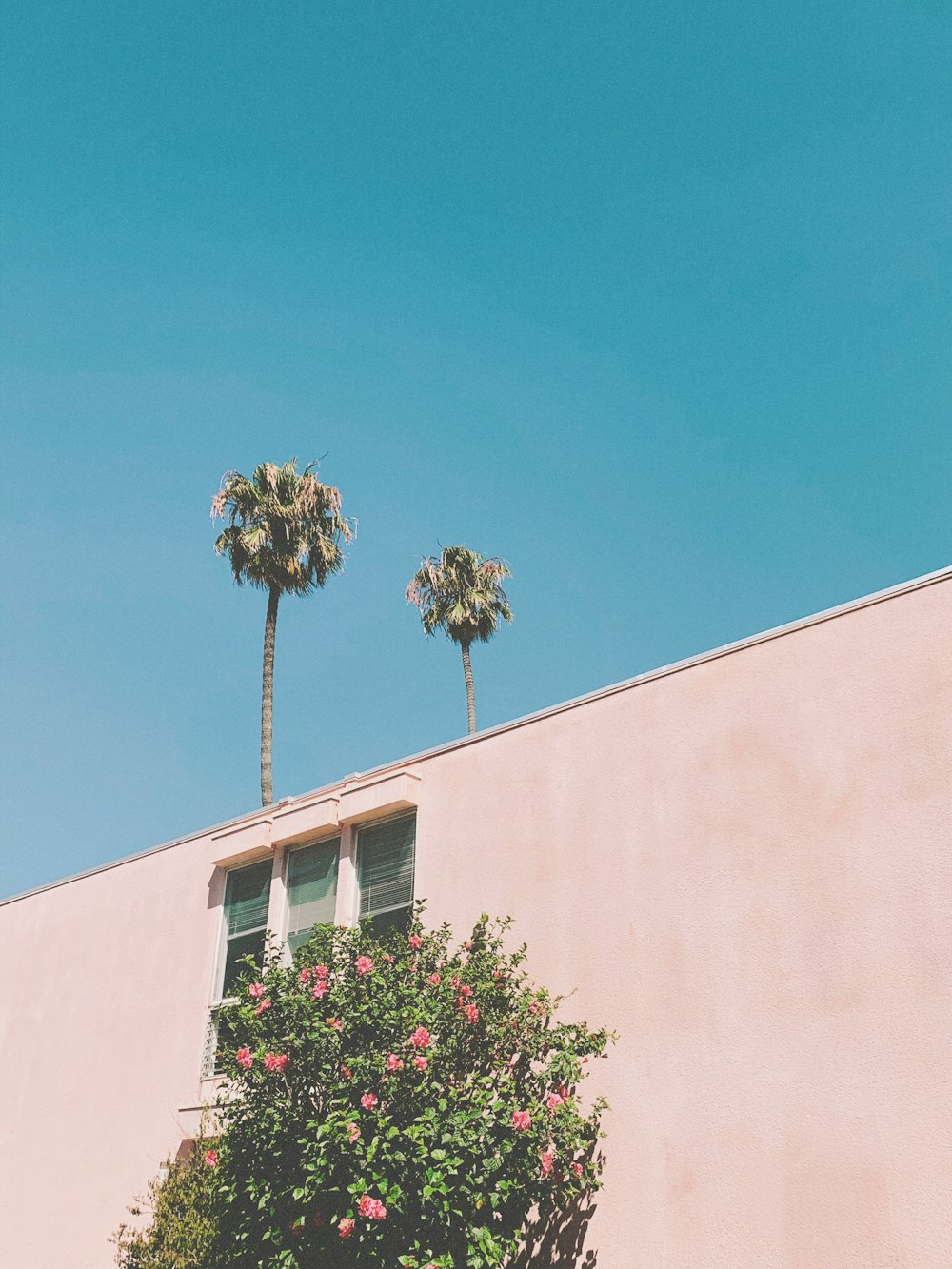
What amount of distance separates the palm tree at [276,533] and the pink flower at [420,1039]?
657 inches

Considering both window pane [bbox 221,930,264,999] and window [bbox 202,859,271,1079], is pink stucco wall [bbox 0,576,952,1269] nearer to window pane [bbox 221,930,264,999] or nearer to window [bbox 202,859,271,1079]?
window [bbox 202,859,271,1079]

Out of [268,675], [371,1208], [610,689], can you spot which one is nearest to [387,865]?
[610,689]

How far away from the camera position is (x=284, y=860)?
41.4ft

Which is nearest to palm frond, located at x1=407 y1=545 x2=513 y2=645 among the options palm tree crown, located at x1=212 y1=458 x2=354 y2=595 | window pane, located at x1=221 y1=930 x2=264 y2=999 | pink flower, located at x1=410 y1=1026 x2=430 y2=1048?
palm tree crown, located at x1=212 y1=458 x2=354 y2=595

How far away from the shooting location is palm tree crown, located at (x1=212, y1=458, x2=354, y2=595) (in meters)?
24.9

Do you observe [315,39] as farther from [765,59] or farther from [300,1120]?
[300,1120]

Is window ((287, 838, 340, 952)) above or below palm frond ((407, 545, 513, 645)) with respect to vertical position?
below

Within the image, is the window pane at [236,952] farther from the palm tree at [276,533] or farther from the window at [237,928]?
the palm tree at [276,533]

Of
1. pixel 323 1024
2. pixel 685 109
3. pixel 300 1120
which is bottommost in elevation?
pixel 300 1120

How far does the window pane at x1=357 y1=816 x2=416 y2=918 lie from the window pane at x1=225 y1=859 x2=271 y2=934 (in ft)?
4.77

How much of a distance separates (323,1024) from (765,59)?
12.4 meters

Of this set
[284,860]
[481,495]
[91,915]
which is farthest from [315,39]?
[91,915]

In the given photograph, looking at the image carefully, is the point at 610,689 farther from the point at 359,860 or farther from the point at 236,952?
the point at 236,952

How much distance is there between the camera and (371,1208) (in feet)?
25.5
